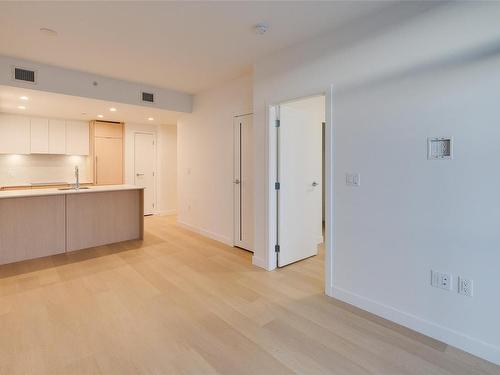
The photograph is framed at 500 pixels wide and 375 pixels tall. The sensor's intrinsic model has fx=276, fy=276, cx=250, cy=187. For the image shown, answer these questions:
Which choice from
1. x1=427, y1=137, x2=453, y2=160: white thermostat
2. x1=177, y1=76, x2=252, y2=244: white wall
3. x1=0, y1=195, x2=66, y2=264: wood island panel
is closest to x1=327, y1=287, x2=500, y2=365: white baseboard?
x1=427, y1=137, x2=453, y2=160: white thermostat

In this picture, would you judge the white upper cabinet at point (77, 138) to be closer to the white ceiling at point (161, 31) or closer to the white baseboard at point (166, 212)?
the white baseboard at point (166, 212)

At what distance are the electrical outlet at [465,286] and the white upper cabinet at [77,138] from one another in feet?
23.0

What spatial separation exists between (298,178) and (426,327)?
2.13 metres

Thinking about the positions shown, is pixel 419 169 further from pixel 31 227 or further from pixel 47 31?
pixel 31 227

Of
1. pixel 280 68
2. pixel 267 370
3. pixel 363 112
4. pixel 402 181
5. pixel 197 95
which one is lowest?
pixel 267 370

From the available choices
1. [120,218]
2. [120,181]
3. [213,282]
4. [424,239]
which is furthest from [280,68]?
[120,181]

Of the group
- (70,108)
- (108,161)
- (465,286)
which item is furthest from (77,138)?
(465,286)

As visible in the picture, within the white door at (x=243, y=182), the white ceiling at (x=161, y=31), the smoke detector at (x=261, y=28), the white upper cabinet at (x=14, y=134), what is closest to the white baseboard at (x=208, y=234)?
the white door at (x=243, y=182)

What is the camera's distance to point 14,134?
5523mm

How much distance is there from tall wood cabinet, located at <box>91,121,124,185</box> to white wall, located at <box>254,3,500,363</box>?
5.15m

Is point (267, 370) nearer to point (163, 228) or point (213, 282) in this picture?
point (213, 282)

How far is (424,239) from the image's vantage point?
7.14 ft

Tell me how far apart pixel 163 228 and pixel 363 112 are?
4621 millimetres

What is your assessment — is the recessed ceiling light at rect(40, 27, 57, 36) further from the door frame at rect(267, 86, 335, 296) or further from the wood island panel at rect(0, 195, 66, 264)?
the door frame at rect(267, 86, 335, 296)
